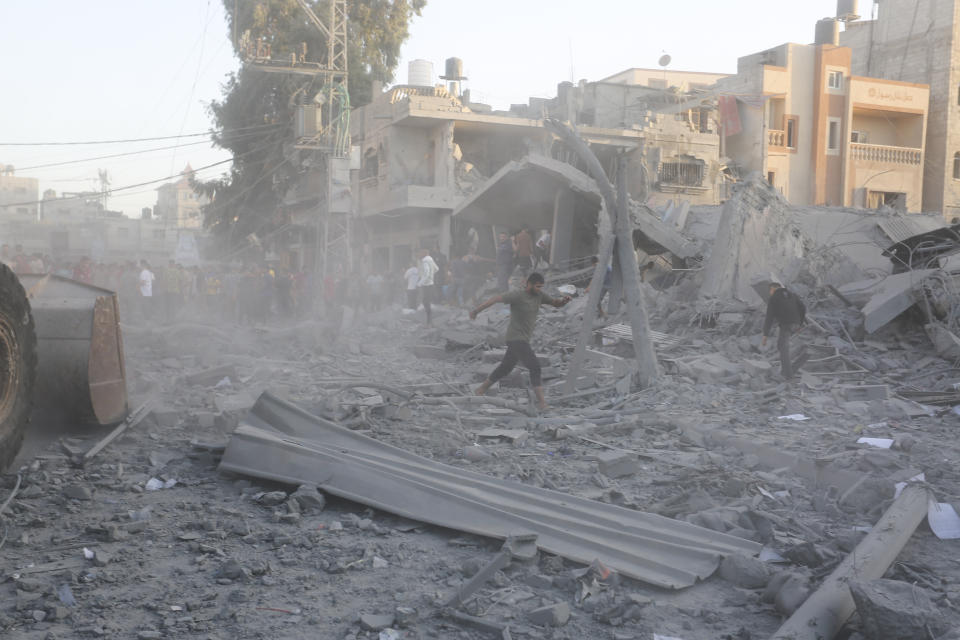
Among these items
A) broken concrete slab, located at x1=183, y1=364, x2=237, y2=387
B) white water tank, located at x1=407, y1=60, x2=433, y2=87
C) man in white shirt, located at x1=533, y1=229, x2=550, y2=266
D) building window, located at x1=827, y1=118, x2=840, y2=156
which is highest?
white water tank, located at x1=407, y1=60, x2=433, y2=87

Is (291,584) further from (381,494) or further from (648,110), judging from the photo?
(648,110)

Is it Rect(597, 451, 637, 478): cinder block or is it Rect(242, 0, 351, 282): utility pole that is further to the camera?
Rect(242, 0, 351, 282): utility pole

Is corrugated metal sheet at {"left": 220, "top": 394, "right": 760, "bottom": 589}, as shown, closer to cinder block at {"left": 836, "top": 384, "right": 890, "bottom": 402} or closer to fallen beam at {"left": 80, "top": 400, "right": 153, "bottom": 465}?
fallen beam at {"left": 80, "top": 400, "right": 153, "bottom": 465}

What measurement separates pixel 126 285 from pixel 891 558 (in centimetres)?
1968

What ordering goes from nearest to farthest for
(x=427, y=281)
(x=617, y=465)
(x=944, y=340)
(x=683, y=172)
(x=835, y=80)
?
(x=617, y=465), (x=944, y=340), (x=427, y=281), (x=683, y=172), (x=835, y=80)

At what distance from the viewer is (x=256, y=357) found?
43.5ft

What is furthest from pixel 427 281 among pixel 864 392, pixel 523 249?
pixel 864 392

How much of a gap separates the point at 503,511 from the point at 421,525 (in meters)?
0.55

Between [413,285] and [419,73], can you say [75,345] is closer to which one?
[413,285]

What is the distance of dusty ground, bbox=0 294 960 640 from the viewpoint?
3898 millimetres

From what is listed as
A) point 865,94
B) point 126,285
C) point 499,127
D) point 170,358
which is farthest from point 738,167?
point 170,358

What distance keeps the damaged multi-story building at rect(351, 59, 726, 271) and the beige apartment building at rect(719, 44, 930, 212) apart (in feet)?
12.1

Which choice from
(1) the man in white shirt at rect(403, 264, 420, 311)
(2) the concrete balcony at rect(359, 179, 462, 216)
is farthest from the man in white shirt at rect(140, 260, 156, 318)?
(2) the concrete balcony at rect(359, 179, 462, 216)

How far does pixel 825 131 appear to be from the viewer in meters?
34.5
